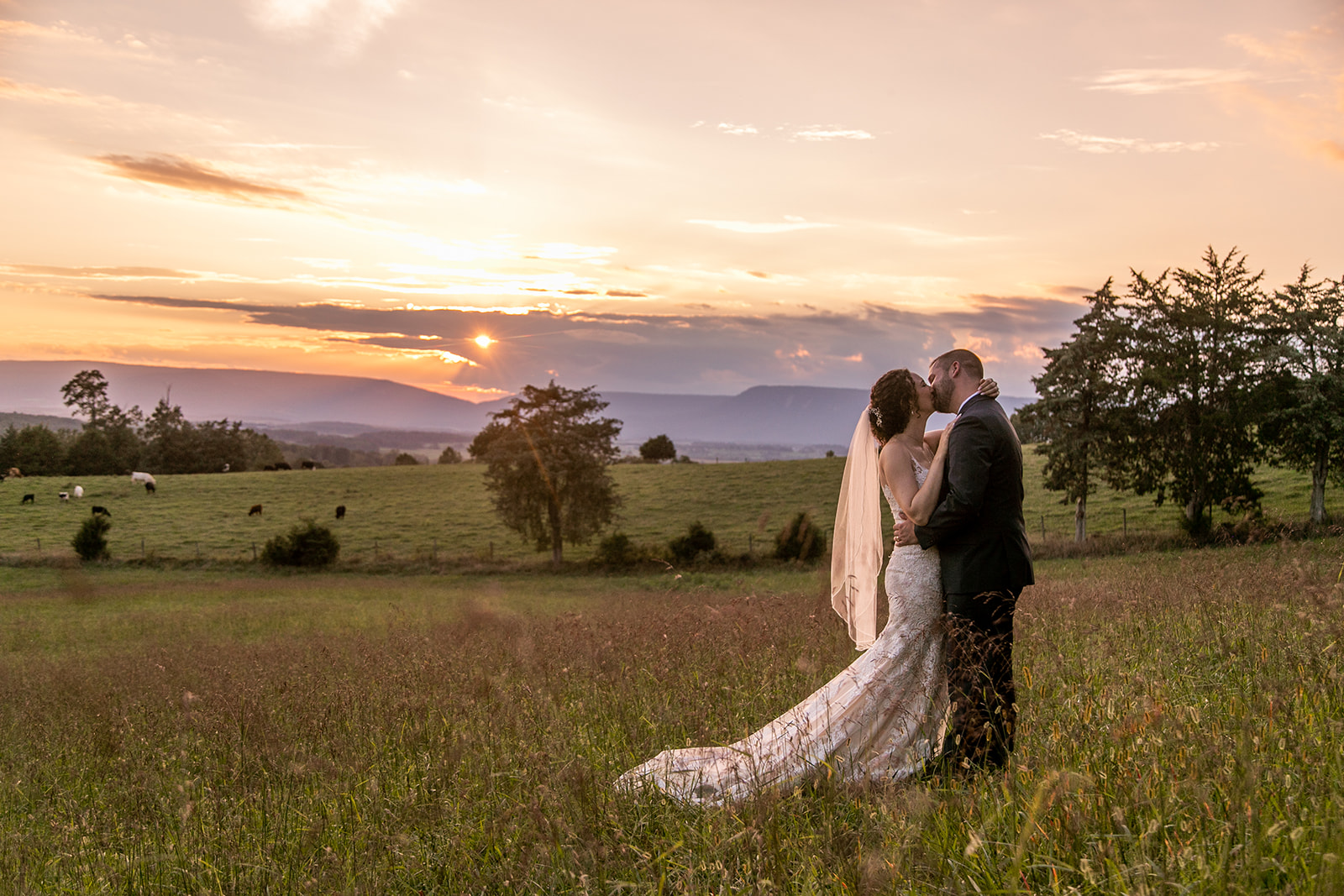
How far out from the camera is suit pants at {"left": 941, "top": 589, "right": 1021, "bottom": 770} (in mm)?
4164

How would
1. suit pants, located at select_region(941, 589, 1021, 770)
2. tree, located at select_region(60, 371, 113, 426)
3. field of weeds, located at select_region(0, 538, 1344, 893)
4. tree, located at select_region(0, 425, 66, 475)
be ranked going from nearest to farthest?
field of weeds, located at select_region(0, 538, 1344, 893) → suit pants, located at select_region(941, 589, 1021, 770) → tree, located at select_region(0, 425, 66, 475) → tree, located at select_region(60, 371, 113, 426)

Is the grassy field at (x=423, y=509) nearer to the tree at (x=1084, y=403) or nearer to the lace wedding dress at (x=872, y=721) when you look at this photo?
the tree at (x=1084, y=403)

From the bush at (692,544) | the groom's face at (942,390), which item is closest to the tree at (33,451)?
the bush at (692,544)

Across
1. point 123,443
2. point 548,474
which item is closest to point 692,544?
point 548,474

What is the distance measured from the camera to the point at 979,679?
4316 mm

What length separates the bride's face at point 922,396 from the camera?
16.0 feet

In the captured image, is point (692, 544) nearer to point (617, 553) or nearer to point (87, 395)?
point (617, 553)

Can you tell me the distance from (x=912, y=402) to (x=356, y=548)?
46.8m

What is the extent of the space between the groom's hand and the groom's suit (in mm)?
120

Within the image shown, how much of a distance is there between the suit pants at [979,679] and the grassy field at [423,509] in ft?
89.1

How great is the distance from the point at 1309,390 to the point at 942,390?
35967 millimetres

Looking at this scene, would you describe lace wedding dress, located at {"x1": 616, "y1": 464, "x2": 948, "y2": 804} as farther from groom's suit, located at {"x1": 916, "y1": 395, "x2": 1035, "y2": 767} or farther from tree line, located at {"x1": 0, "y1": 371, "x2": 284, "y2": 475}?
tree line, located at {"x1": 0, "y1": 371, "x2": 284, "y2": 475}

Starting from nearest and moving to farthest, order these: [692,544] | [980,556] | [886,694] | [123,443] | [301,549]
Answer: [980,556], [886,694], [692,544], [301,549], [123,443]

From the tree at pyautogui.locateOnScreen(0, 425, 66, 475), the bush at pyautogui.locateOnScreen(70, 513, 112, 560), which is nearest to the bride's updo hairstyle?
the bush at pyautogui.locateOnScreen(70, 513, 112, 560)
